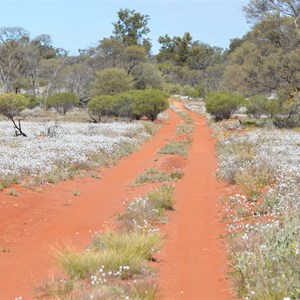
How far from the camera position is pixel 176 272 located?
7176mm

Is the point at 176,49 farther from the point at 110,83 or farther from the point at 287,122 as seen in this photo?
the point at 287,122

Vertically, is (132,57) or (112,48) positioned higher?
(112,48)

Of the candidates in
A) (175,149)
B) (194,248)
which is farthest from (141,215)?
(175,149)

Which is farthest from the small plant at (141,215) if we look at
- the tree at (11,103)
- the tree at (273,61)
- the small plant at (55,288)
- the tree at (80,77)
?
the tree at (80,77)

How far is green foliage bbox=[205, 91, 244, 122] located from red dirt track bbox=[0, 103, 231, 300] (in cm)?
2444

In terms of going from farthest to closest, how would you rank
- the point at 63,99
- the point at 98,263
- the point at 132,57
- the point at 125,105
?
the point at 132,57 < the point at 63,99 < the point at 125,105 < the point at 98,263

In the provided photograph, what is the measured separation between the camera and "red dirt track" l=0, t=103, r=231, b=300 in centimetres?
683

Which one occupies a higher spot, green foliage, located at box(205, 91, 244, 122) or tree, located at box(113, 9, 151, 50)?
tree, located at box(113, 9, 151, 50)

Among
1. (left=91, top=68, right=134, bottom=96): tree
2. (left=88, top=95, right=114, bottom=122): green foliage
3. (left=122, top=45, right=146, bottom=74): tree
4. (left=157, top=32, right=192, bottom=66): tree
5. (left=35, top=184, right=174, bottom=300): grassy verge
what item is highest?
(left=157, top=32, right=192, bottom=66): tree

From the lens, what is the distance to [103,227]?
410 inches

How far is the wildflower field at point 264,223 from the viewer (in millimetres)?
5468

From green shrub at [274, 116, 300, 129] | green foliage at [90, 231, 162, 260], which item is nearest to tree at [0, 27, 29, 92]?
green shrub at [274, 116, 300, 129]

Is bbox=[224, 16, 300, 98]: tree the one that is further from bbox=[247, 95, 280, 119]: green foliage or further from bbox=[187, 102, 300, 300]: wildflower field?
bbox=[187, 102, 300, 300]: wildflower field

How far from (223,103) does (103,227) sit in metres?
34.1
